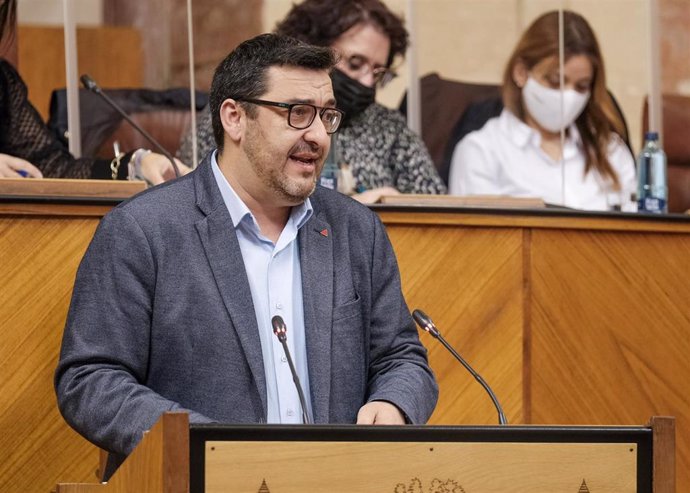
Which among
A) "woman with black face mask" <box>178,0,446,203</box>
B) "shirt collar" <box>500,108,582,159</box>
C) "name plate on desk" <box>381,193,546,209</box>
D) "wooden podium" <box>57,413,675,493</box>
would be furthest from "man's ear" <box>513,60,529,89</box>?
"wooden podium" <box>57,413,675,493</box>

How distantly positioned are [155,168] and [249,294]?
1.04 m

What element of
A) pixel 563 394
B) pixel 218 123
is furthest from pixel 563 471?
pixel 563 394

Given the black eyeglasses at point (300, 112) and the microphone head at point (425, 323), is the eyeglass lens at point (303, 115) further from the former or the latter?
the microphone head at point (425, 323)

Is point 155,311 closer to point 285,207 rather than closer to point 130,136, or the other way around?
point 285,207

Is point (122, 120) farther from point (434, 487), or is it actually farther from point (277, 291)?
point (434, 487)

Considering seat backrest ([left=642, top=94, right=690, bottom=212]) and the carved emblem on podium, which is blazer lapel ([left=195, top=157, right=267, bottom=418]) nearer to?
the carved emblem on podium

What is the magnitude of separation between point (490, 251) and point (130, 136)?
5.80 ft

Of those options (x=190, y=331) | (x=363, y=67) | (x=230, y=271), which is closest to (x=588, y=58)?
(x=363, y=67)

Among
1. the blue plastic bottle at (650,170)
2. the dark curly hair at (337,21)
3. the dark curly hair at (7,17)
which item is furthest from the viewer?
the blue plastic bottle at (650,170)

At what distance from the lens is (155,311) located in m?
2.84

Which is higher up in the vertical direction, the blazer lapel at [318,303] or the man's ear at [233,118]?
the man's ear at [233,118]

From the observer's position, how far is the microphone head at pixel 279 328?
273 cm

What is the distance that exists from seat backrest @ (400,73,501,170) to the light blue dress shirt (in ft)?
8.90

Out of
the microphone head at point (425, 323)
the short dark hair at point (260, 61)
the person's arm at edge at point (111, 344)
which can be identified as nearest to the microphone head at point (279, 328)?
the person's arm at edge at point (111, 344)
